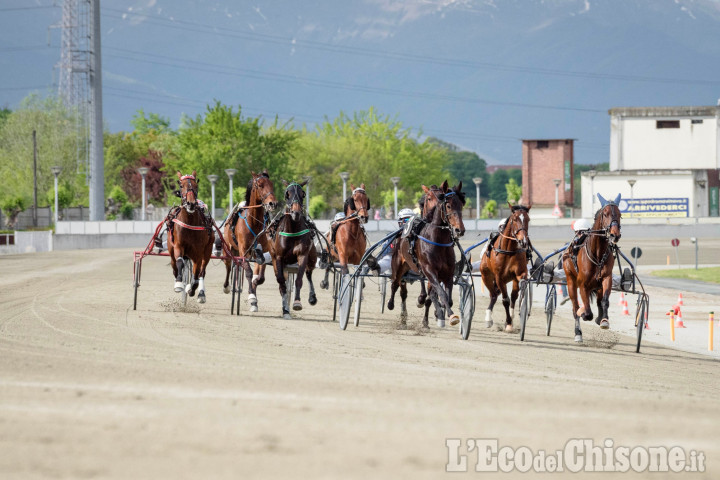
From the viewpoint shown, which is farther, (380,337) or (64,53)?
(64,53)

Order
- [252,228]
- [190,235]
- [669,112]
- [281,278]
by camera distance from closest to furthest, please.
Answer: [281,278]
[190,235]
[252,228]
[669,112]

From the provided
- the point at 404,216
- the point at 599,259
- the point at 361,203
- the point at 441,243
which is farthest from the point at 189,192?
the point at 599,259

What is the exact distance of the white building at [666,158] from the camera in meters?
75.8

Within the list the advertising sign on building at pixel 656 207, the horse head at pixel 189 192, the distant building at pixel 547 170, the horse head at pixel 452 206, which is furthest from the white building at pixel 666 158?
the horse head at pixel 452 206

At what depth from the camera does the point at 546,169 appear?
303ft

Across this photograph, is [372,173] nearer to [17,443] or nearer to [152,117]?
[152,117]

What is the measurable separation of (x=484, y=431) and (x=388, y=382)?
2.36m

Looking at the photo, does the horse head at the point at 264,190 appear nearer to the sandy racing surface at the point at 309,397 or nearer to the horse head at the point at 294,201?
the horse head at the point at 294,201

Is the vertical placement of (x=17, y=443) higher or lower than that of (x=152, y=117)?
lower

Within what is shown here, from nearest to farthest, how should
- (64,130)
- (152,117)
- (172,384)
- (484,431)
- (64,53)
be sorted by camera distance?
(484,431)
(172,384)
(64,53)
(64,130)
(152,117)

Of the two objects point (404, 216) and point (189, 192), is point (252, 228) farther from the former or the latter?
point (404, 216)

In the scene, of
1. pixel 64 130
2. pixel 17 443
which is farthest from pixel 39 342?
pixel 64 130

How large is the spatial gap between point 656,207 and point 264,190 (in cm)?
6082

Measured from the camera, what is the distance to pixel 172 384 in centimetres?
938
